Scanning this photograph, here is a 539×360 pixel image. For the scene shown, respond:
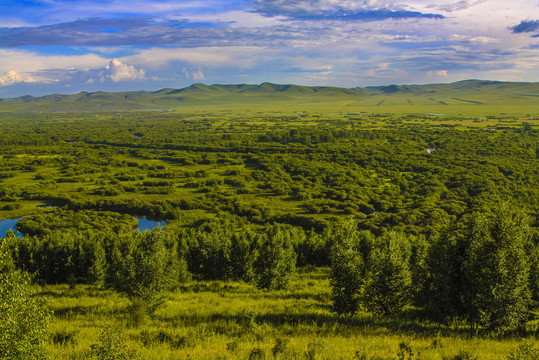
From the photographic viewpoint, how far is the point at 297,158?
147750 mm

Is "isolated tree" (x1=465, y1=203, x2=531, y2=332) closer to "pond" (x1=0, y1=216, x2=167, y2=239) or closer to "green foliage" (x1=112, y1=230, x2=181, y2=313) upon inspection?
"green foliage" (x1=112, y1=230, x2=181, y2=313)

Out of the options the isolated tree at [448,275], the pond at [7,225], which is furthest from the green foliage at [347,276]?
the pond at [7,225]

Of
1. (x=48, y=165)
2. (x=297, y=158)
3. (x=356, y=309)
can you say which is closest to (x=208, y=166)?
(x=297, y=158)

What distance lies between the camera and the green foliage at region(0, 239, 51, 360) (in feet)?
32.8

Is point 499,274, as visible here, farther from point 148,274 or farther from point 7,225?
point 7,225

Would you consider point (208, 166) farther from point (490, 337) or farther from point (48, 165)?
point (490, 337)

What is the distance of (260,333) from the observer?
18.9 m

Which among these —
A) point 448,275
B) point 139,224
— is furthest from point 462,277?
point 139,224

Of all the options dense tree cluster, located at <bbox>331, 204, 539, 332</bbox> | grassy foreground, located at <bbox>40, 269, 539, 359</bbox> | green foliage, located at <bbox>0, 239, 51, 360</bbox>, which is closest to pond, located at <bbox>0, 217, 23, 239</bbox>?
grassy foreground, located at <bbox>40, 269, 539, 359</bbox>

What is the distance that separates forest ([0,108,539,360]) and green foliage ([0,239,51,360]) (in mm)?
44

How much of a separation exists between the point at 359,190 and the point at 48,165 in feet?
408

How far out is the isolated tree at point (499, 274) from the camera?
17.3 metres

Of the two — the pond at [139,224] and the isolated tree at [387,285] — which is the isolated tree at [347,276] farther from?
the pond at [139,224]

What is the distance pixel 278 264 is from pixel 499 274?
69.2ft
